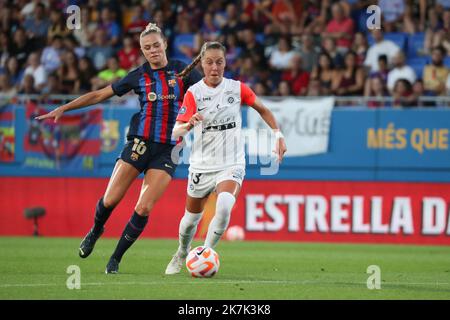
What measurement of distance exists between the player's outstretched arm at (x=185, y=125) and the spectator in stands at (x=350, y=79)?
9413 millimetres

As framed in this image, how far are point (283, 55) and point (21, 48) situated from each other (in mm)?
5992

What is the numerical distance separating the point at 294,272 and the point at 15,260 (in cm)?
379

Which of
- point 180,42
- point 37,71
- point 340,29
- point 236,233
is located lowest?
point 236,233

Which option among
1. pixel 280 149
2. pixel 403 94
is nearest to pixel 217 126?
pixel 280 149

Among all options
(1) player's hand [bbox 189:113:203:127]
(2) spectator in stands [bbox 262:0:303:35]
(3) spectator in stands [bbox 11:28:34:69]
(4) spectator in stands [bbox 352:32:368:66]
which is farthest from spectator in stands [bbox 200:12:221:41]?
(1) player's hand [bbox 189:113:203:127]

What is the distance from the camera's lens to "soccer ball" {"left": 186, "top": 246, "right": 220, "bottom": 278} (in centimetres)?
1031

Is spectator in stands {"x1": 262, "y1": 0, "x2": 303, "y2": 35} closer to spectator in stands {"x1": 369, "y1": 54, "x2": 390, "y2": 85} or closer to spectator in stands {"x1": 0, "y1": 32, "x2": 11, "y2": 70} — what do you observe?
spectator in stands {"x1": 369, "y1": 54, "x2": 390, "y2": 85}

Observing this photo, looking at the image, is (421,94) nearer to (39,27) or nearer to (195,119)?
(39,27)

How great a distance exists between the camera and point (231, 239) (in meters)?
19.2

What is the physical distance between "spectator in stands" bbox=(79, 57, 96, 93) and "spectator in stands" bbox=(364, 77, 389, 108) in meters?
5.70

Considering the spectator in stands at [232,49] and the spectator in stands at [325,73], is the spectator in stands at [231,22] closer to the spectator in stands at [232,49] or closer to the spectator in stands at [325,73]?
the spectator in stands at [232,49]

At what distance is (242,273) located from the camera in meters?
11.4

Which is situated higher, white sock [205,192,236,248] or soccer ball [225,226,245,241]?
white sock [205,192,236,248]

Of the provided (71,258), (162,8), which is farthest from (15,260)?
(162,8)
